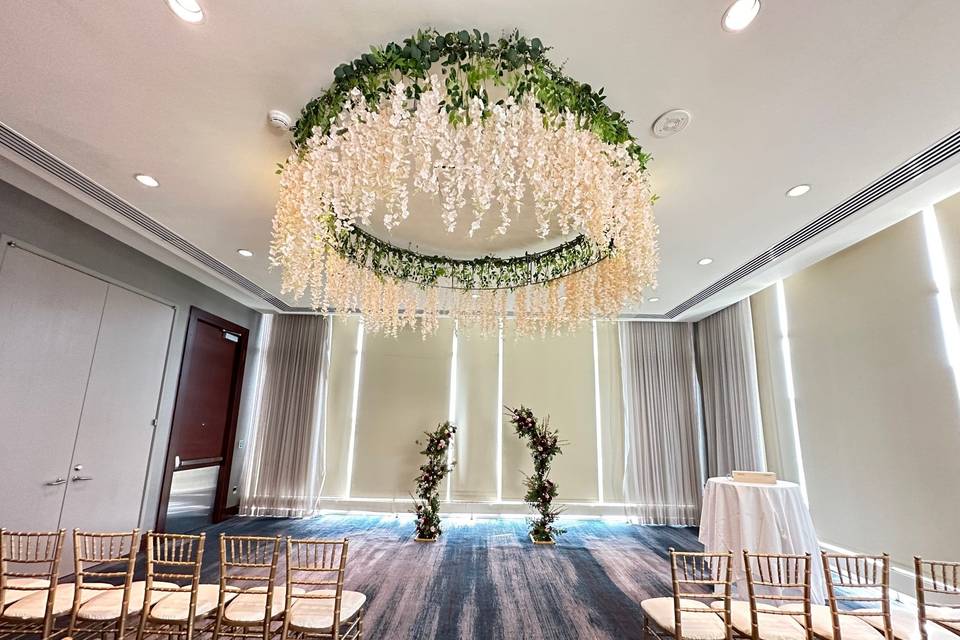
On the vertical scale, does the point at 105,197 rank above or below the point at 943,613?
above

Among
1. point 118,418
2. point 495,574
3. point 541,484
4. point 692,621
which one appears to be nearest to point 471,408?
point 541,484

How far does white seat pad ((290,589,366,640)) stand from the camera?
2117 mm

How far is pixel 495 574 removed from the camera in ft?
13.6

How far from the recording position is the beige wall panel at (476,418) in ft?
21.4

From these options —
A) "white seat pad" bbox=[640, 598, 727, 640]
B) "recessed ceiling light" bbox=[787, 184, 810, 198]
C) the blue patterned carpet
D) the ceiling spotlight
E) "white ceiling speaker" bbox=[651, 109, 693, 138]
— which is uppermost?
"recessed ceiling light" bbox=[787, 184, 810, 198]

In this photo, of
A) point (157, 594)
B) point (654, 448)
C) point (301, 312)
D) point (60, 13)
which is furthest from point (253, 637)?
point (654, 448)

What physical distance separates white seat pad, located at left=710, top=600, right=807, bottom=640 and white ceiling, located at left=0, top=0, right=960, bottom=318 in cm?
269

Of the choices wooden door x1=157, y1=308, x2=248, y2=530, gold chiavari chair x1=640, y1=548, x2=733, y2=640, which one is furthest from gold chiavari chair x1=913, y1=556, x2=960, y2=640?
wooden door x1=157, y1=308, x2=248, y2=530

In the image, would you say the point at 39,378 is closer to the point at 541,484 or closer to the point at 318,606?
the point at 318,606

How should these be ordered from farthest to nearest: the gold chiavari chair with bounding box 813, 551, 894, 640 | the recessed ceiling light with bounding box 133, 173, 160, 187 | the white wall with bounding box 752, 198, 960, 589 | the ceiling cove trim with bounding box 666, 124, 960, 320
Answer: the white wall with bounding box 752, 198, 960, 589 < the recessed ceiling light with bounding box 133, 173, 160, 187 < the ceiling cove trim with bounding box 666, 124, 960, 320 < the gold chiavari chair with bounding box 813, 551, 894, 640

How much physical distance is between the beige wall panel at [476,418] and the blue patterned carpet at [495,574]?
20.2 inches

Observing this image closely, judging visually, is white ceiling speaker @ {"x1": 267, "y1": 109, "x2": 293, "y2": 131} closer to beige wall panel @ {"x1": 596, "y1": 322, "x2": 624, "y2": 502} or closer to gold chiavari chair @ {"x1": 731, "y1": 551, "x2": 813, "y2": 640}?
gold chiavari chair @ {"x1": 731, "y1": 551, "x2": 813, "y2": 640}

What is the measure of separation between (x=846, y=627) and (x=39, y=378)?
5.76 metres

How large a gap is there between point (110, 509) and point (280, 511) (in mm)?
2458
